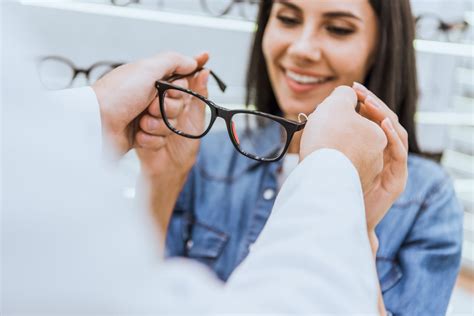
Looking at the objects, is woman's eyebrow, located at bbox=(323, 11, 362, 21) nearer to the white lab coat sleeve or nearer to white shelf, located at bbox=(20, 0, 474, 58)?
white shelf, located at bbox=(20, 0, 474, 58)

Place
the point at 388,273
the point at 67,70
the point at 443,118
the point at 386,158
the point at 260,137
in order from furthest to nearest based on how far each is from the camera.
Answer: the point at 443,118
the point at 67,70
the point at 260,137
the point at 388,273
the point at 386,158

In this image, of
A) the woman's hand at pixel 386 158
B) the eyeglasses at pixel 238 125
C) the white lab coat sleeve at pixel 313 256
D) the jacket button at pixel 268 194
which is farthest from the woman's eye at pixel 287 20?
the white lab coat sleeve at pixel 313 256

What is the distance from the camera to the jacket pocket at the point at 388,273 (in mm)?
696

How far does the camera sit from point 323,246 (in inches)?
10.9

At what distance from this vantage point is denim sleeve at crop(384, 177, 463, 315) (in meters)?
0.67

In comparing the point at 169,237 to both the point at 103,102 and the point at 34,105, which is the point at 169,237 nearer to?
the point at 103,102

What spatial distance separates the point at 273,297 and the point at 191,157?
21.3 inches

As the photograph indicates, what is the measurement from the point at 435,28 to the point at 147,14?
0.83 metres

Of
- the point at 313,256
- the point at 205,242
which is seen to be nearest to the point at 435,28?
the point at 205,242

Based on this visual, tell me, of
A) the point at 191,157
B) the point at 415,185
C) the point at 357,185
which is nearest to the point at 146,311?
the point at 357,185

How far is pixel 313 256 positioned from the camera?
270 millimetres

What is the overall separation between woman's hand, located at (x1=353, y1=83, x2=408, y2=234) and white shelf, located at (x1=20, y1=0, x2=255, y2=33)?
84cm

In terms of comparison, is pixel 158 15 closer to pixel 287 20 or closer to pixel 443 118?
pixel 287 20

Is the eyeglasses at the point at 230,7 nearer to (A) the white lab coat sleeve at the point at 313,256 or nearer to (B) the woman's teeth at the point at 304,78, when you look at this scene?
(B) the woman's teeth at the point at 304,78
